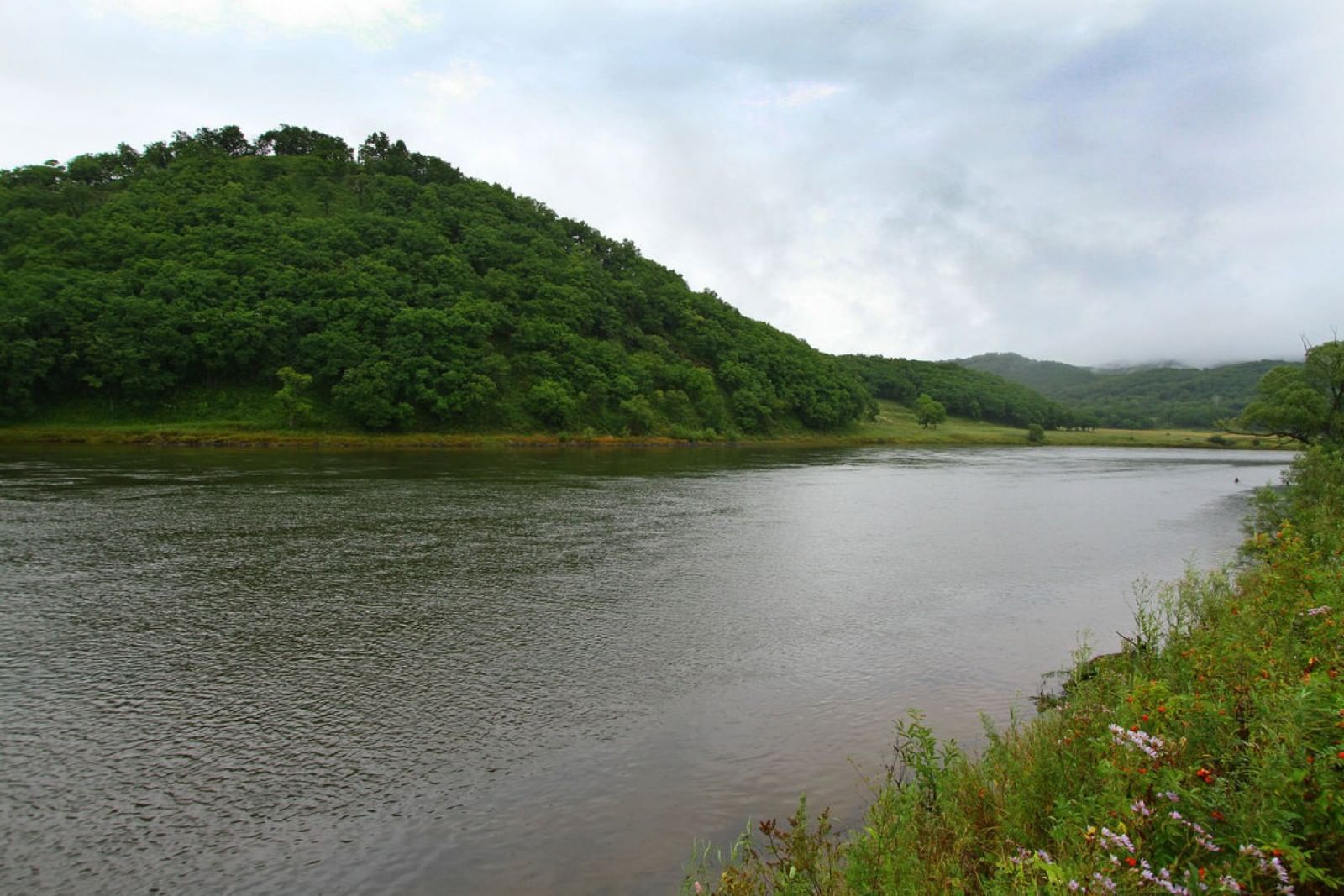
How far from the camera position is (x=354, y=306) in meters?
102

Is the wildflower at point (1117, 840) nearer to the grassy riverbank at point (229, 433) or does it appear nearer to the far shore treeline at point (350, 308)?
the grassy riverbank at point (229, 433)

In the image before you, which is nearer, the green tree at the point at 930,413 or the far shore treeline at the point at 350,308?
the far shore treeline at the point at 350,308

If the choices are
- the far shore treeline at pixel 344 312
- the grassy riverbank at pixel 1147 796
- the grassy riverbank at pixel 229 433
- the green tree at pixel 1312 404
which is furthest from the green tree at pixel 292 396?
the green tree at pixel 1312 404

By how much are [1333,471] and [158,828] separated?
131 feet

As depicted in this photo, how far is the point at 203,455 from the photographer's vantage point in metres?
65.1

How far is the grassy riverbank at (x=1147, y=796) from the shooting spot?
5105mm

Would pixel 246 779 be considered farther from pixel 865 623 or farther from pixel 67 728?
pixel 865 623

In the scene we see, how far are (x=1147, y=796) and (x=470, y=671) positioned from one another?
13.2 metres

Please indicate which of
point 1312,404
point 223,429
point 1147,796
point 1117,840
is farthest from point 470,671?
point 223,429

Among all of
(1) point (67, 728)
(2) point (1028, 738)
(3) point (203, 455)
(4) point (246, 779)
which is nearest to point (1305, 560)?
(2) point (1028, 738)

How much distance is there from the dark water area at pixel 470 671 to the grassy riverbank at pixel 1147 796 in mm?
2121

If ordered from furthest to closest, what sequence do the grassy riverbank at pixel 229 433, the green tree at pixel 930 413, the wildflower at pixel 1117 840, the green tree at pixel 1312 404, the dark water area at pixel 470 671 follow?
1. the green tree at pixel 930 413
2. the grassy riverbank at pixel 229 433
3. the green tree at pixel 1312 404
4. the dark water area at pixel 470 671
5. the wildflower at pixel 1117 840

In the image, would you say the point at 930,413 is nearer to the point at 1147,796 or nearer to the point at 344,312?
the point at 344,312

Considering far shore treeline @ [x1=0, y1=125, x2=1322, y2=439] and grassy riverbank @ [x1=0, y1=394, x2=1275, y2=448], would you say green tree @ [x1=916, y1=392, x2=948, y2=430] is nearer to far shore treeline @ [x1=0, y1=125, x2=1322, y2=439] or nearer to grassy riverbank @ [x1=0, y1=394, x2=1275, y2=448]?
far shore treeline @ [x1=0, y1=125, x2=1322, y2=439]
